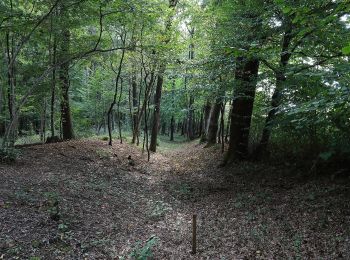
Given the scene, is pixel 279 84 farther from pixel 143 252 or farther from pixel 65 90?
pixel 65 90

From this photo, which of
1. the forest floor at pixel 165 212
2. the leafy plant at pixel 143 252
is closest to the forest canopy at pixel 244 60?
the forest floor at pixel 165 212

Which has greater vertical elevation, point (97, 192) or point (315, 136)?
point (315, 136)

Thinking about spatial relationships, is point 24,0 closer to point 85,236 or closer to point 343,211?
point 85,236

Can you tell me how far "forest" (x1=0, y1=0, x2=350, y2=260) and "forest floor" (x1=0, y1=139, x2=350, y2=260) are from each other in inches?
1.3

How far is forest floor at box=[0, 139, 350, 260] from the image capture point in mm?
5598

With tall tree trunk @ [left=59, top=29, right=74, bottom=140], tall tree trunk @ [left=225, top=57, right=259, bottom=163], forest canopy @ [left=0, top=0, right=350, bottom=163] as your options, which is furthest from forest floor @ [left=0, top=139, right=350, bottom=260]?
tall tree trunk @ [left=59, top=29, right=74, bottom=140]

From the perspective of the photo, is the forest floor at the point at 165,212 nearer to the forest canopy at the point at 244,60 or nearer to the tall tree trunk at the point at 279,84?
the tall tree trunk at the point at 279,84

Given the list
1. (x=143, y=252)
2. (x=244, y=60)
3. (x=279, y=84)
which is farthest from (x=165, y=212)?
(x=244, y=60)

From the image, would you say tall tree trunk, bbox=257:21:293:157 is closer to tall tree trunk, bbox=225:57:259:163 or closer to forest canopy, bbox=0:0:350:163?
forest canopy, bbox=0:0:350:163

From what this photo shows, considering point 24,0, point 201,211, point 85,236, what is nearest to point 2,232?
point 85,236

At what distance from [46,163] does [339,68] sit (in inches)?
376

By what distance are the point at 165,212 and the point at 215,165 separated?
5.38m

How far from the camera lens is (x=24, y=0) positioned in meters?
10.2

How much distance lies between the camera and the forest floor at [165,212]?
5598 millimetres
